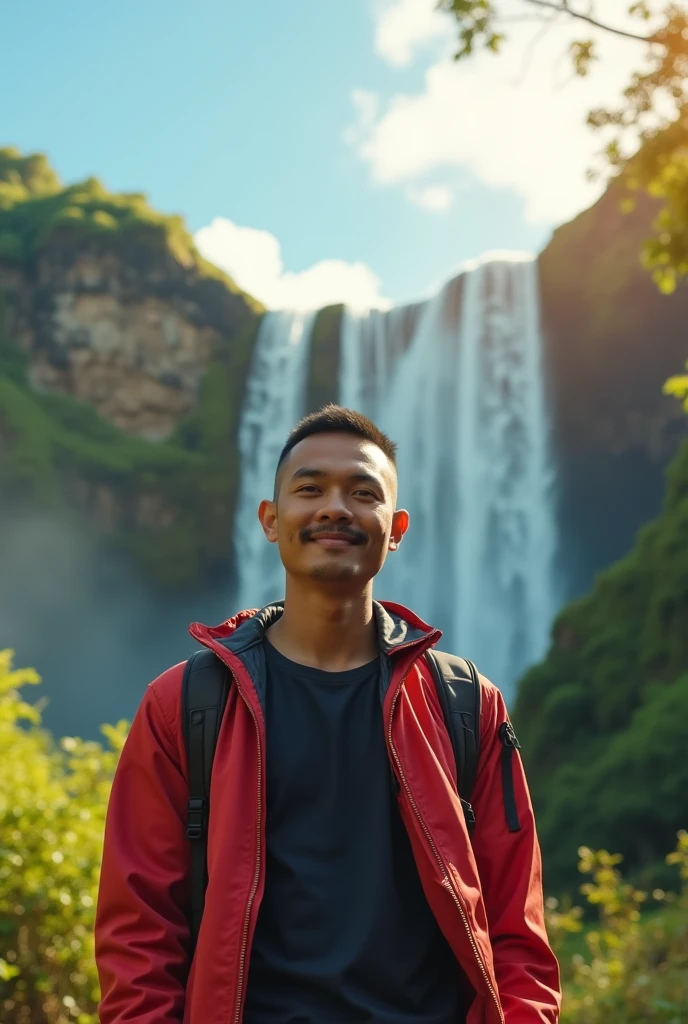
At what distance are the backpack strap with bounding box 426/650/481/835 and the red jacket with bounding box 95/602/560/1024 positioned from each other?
32 mm

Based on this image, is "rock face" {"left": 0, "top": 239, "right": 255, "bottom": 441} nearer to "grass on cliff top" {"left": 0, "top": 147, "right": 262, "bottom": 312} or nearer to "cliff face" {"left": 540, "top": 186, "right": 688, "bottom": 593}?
"grass on cliff top" {"left": 0, "top": 147, "right": 262, "bottom": 312}

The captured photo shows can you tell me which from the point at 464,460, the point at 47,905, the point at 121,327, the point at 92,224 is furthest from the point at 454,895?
the point at 92,224

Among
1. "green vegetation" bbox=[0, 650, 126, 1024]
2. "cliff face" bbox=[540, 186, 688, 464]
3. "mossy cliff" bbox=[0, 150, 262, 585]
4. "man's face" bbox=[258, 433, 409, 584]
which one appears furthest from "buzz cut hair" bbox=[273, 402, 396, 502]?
"mossy cliff" bbox=[0, 150, 262, 585]

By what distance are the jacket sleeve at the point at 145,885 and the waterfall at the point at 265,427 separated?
29.7 meters

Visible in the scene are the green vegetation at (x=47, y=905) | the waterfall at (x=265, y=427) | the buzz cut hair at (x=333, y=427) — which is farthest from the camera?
the waterfall at (x=265, y=427)

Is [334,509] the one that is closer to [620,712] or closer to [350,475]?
[350,475]

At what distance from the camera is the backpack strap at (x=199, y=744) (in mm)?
1842

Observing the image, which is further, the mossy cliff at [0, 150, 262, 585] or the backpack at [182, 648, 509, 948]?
the mossy cliff at [0, 150, 262, 585]

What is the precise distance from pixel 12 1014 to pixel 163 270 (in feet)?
121

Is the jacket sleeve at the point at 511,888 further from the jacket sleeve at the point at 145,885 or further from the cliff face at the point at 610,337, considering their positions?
the cliff face at the point at 610,337

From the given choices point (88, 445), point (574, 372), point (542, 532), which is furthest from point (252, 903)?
point (88, 445)

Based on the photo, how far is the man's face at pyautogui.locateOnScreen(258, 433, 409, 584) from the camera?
2.06 meters

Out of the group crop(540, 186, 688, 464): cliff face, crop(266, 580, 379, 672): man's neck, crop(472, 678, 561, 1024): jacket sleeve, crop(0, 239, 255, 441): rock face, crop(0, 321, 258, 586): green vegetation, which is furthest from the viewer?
crop(0, 239, 255, 441): rock face

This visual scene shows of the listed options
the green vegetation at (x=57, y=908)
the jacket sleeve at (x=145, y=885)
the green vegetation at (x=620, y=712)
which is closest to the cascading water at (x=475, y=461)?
the green vegetation at (x=620, y=712)
